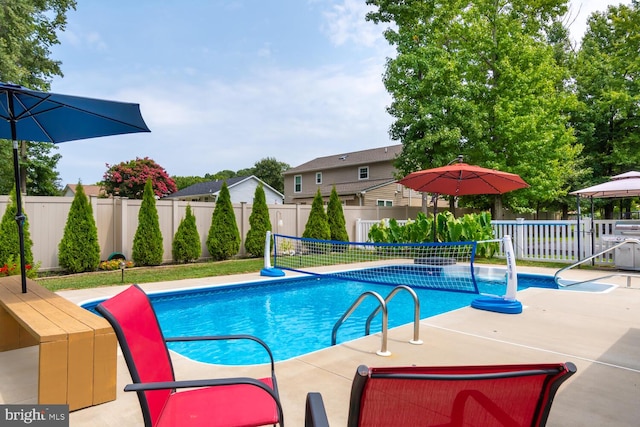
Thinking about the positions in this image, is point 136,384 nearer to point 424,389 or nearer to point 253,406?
point 253,406

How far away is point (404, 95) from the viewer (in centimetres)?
1783

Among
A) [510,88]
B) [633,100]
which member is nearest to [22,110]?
[510,88]

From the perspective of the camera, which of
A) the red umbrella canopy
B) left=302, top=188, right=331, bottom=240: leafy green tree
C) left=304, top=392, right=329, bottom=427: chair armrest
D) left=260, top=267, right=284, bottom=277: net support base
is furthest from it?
left=302, top=188, right=331, bottom=240: leafy green tree

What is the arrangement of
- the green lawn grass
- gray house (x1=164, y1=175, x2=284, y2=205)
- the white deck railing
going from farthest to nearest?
gray house (x1=164, y1=175, x2=284, y2=205), the white deck railing, the green lawn grass

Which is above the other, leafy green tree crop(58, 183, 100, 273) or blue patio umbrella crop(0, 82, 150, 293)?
blue patio umbrella crop(0, 82, 150, 293)

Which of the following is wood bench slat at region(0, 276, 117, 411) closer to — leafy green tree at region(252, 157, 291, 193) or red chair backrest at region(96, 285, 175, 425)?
red chair backrest at region(96, 285, 175, 425)

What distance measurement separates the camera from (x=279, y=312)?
23.3ft

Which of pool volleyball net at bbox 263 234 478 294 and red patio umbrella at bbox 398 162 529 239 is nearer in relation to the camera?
red patio umbrella at bbox 398 162 529 239

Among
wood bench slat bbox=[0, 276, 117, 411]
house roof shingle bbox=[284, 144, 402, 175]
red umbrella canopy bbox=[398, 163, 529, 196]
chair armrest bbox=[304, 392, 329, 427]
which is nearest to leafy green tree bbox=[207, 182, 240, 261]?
red umbrella canopy bbox=[398, 163, 529, 196]

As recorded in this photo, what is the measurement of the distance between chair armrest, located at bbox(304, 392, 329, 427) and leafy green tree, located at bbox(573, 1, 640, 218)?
23473 mm

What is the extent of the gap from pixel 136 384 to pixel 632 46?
1007 inches

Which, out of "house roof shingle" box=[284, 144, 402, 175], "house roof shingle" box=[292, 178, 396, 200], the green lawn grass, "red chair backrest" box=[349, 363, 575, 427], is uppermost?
"house roof shingle" box=[284, 144, 402, 175]

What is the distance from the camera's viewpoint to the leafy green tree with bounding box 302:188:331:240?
1527 cm

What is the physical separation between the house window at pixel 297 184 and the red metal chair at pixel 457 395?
2929 cm
